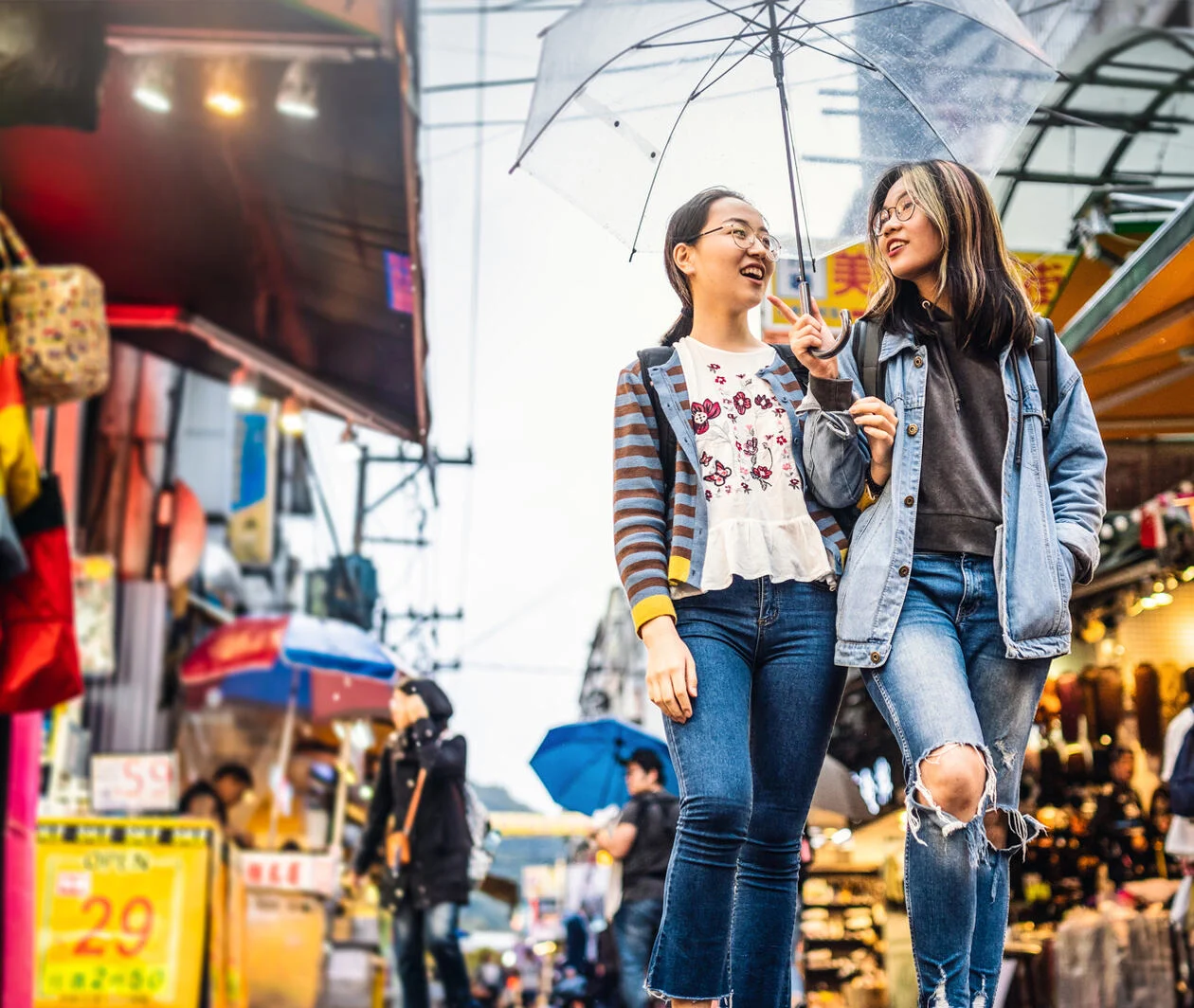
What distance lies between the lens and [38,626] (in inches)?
202

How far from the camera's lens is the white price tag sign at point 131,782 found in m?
11.5

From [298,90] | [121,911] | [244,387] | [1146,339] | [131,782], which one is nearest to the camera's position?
[1146,339]

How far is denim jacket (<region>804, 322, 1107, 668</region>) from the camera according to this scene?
3.22 m

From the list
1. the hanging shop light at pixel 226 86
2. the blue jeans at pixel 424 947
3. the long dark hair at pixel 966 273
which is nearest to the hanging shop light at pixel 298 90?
the hanging shop light at pixel 226 86

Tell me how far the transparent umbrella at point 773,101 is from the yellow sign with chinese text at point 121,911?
4.76 m

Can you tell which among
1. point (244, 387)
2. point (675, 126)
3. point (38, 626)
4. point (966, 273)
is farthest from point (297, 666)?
point (966, 273)

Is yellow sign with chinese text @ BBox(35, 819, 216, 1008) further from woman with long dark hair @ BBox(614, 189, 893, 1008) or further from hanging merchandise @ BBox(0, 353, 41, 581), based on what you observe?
woman with long dark hair @ BBox(614, 189, 893, 1008)

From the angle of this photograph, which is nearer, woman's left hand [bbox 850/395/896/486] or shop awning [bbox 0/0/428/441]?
woman's left hand [bbox 850/395/896/486]

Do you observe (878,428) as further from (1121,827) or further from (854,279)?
(1121,827)

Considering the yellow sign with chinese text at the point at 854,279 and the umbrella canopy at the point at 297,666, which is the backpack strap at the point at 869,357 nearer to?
the yellow sign with chinese text at the point at 854,279

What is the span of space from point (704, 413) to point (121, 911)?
521 centimetres

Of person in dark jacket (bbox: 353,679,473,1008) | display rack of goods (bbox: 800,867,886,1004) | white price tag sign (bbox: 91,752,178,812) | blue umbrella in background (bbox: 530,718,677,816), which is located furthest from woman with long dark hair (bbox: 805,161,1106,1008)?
display rack of goods (bbox: 800,867,886,1004)

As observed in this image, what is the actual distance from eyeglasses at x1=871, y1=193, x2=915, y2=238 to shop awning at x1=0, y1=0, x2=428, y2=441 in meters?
4.41

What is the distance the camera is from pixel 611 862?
9.30 meters
